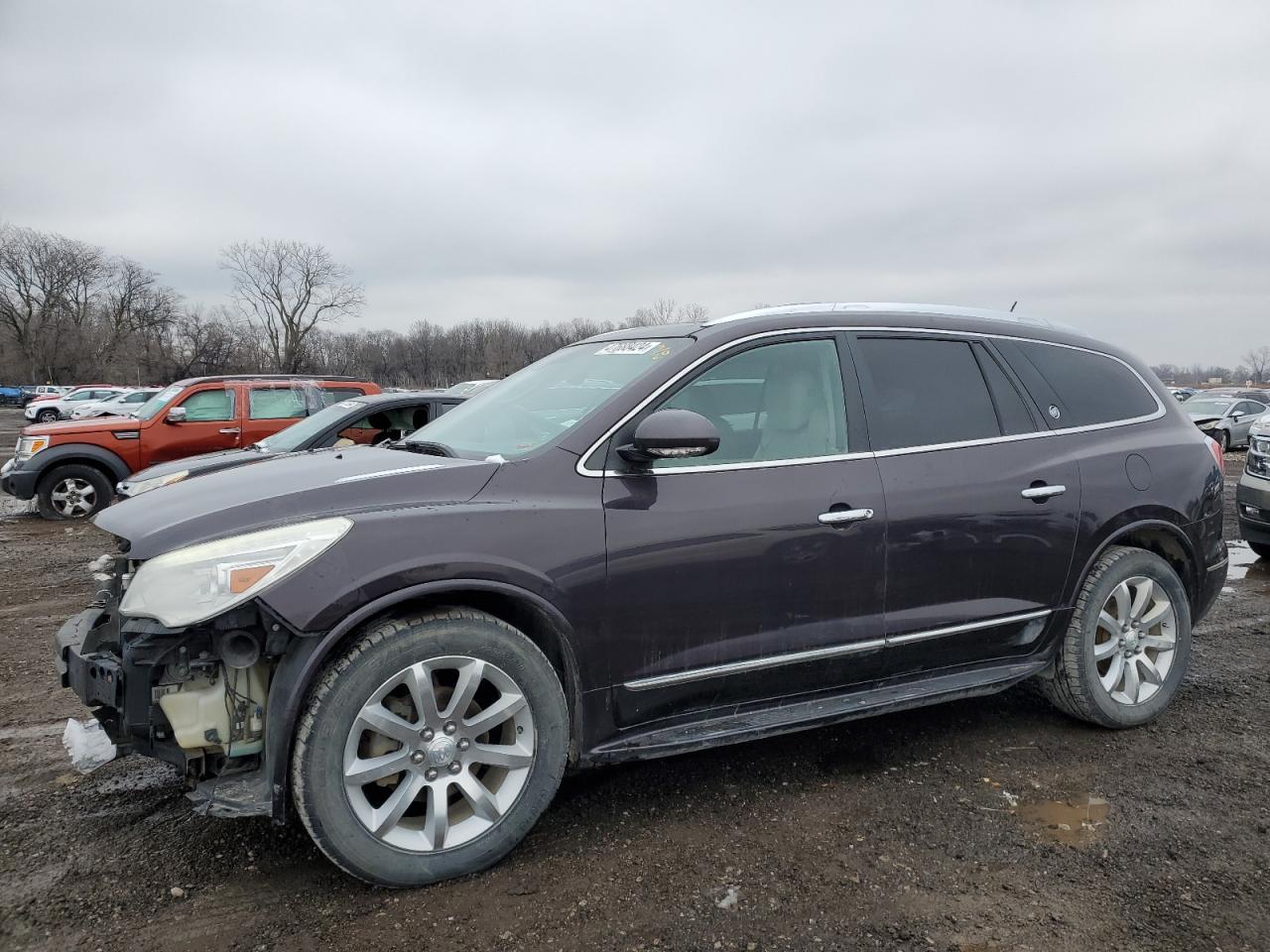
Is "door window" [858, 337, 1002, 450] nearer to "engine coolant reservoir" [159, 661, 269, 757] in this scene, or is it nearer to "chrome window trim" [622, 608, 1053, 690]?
"chrome window trim" [622, 608, 1053, 690]

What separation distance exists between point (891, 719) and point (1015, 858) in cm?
120

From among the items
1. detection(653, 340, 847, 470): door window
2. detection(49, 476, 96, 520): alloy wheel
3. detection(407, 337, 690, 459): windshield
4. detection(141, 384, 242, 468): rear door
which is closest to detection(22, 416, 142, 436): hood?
detection(141, 384, 242, 468): rear door

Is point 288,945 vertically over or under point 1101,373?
under

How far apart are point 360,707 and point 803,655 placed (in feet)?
5.07

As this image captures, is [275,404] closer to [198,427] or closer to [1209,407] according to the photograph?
[198,427]

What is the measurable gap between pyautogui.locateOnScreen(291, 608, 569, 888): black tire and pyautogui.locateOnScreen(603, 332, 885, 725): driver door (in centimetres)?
29

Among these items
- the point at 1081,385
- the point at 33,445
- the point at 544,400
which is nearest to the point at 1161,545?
the point at 1081,385

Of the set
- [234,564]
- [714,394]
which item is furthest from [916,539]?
[234,564]

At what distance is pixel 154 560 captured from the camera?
2.39 m

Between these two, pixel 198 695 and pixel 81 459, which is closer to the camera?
pixel 198 695

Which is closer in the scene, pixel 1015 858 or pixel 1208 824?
pixel 1015 858

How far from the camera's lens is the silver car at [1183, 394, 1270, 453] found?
21359 millimetres

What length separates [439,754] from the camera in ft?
8.27

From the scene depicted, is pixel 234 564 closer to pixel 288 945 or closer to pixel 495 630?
pixel 495 630
